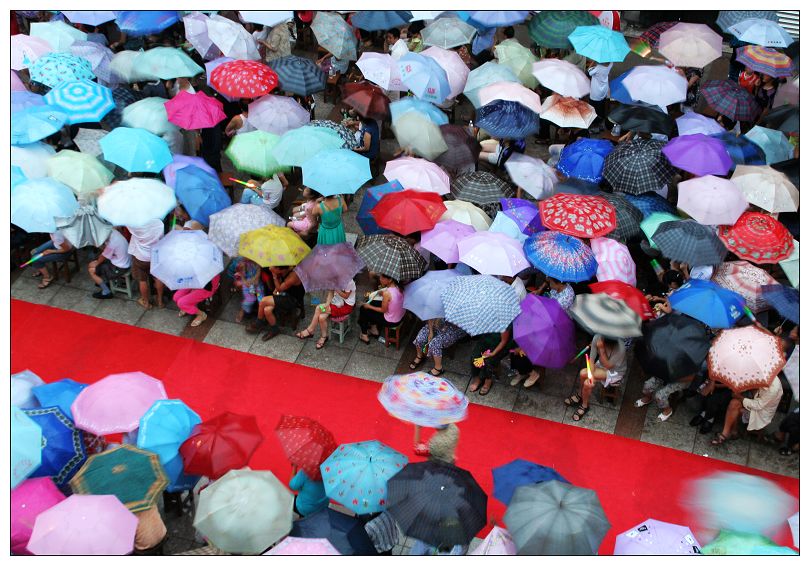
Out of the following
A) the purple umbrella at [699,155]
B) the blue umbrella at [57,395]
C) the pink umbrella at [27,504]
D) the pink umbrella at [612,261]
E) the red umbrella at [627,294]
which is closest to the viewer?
the pink umbrella at [27,504]

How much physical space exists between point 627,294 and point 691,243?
1459mm

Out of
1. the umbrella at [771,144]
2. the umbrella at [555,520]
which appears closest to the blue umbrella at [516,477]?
the umbrella at [555,520]

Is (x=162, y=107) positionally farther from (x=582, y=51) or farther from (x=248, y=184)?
(x=582, y=51)

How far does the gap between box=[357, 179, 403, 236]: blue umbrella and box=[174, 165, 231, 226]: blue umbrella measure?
75.1 inches

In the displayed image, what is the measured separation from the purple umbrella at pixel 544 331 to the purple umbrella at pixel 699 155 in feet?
11.5

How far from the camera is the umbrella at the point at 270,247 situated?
12.5 metres

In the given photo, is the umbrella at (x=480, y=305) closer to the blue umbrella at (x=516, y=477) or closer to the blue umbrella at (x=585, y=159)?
the blue umbrella at (x=516, y=477)

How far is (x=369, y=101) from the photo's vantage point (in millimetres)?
15086

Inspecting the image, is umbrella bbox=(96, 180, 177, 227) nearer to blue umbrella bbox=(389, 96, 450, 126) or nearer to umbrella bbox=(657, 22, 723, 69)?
blue umbrella bbox=(389, 96, 450, 126)

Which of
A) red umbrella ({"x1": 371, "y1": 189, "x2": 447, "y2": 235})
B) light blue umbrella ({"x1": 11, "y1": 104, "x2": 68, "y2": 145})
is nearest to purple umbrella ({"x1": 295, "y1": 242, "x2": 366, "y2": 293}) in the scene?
red umbrella ({"x1": 371, "y1": 189, "x2": 447, "y2": 235})

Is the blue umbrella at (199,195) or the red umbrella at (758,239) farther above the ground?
the red umbrella at (758,239)

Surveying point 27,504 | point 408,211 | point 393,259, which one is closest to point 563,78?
point 408,211

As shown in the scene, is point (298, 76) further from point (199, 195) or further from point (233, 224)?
point (233, 224)
